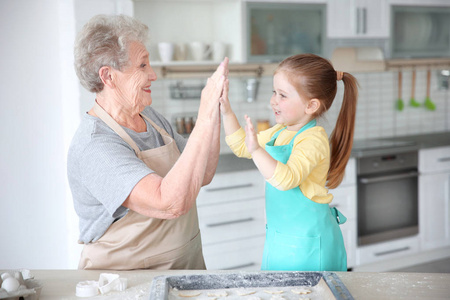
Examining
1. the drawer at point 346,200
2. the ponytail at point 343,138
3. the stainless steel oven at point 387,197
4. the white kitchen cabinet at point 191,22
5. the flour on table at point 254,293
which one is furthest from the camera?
the stainless steel oven at point 387,197

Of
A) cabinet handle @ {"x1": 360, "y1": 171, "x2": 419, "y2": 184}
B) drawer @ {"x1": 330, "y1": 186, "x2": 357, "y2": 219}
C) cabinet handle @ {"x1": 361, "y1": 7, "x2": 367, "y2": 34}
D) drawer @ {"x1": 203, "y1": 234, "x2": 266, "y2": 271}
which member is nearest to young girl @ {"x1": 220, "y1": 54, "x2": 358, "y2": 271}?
drawer @ {"x1": 203, "y1": 234, "x2": 266, "y2": 271}

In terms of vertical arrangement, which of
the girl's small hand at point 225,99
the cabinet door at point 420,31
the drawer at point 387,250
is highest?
the cabinet door at point 420,31

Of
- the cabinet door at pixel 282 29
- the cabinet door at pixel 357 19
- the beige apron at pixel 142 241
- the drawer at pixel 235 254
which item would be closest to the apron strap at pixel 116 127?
the beige apron at pixel 142 241

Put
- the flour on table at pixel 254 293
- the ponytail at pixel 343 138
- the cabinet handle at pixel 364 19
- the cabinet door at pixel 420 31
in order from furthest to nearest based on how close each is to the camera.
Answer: the cabinet door at pixel 420 31
the cabinet handle at pixel 364 19
the ponytail at pixel 343 138
the flour on table at pixel 254 293

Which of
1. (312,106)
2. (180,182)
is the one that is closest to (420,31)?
(312,106)

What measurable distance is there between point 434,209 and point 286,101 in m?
2.70

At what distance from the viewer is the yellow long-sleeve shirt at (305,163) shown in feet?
4.96

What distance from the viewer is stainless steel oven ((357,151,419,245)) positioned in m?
3.63

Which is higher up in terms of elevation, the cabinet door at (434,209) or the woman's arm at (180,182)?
the woman's arm at (180,182)

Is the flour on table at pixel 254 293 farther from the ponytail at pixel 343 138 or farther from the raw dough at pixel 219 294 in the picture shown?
the ponytail at pixel 343 138

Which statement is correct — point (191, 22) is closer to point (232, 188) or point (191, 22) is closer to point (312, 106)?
point (232, 188)

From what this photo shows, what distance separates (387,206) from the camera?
3.73 meters

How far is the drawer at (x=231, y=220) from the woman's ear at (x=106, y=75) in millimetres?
1682

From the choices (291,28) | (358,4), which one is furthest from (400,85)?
(291,28)
